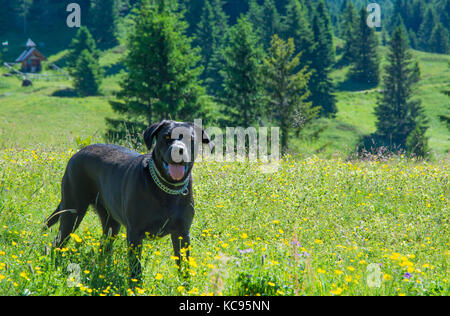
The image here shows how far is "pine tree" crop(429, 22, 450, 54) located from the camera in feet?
324

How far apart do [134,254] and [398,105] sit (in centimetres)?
5427

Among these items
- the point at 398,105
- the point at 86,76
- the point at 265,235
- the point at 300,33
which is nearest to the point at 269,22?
the point at 300,33

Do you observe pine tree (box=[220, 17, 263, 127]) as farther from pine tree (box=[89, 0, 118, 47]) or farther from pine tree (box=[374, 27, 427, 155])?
pine tree (box=[89, 0, 118, 47])

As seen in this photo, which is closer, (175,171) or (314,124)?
(175,171)

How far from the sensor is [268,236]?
235 inches

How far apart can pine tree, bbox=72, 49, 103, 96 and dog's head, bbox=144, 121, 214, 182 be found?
56.4 m

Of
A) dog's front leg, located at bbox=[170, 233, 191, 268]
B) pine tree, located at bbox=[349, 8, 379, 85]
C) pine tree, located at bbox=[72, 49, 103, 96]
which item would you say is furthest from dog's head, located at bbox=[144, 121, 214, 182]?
pine tree, located at bbox=[349, 8, 379, 85]

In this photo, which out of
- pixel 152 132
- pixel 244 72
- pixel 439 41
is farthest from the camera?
pixel 439 41

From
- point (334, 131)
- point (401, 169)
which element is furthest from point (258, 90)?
point (401, 169)

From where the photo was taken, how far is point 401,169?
9.66 m

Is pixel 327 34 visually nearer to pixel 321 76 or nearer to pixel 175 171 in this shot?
pixel 321 76

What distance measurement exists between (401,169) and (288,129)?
2254 centimetres
